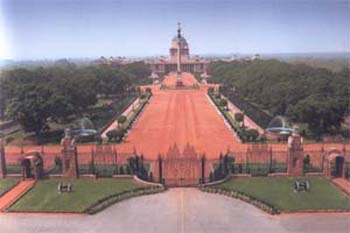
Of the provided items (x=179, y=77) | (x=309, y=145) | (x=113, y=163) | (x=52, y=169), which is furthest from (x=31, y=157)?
(x=179, y=77)

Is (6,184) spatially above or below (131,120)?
below

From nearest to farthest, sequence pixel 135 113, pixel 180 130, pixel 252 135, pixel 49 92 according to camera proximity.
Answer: pixel 252 135 < pixel 49 92 < pixel 180 130 < pixel 135 113

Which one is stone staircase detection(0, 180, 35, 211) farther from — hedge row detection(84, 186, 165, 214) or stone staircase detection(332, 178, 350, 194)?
stone staircase detection(332, 178, 350, 194)

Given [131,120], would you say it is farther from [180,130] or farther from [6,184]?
[6,184]

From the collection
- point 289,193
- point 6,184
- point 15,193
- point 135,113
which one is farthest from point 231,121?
point 15,193

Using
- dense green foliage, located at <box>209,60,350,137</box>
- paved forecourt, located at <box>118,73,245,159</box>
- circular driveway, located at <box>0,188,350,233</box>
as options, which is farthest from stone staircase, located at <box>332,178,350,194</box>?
dense green foliage, located at <box>209,60,350,137</box>

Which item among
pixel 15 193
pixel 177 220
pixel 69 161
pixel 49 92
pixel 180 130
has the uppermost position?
pixel 49 92

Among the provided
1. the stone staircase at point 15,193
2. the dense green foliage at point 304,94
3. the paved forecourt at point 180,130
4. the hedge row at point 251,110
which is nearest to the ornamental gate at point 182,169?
the paved forecourt at point 180,130

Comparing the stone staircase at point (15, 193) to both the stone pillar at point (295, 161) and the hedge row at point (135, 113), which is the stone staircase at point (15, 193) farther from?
the hedge row at point (135, 113)
